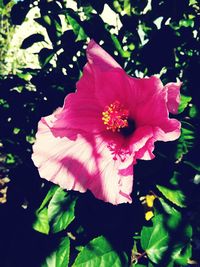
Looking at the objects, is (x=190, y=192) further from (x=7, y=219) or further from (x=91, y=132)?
(x=7, y=219)

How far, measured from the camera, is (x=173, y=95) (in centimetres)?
100

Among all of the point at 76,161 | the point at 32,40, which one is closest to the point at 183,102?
the point at 76,161

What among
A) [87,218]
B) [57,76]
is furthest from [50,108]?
[87,218]

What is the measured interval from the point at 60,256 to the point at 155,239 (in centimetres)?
34

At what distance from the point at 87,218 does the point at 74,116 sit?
422 millimetres

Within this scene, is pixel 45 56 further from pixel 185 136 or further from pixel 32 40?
pixel 185 136

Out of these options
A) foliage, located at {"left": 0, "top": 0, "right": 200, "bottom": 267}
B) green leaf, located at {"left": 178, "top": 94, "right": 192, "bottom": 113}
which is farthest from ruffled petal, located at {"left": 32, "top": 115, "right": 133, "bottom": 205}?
green leaf, located at {"left": 178, "top": 94, "right": 192, "bottom": 113}

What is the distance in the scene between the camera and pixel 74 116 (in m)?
1.15

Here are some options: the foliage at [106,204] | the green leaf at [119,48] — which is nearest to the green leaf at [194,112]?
the foliage at [106,204]

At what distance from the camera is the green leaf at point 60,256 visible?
47.1 inches

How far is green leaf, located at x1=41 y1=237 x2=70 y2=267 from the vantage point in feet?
3.92

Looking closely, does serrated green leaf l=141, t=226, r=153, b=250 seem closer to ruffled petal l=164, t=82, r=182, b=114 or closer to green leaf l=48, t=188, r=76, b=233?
green leaf l=48, t=188, r=76, b=233

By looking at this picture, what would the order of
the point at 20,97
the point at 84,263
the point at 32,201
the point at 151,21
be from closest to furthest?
the point at 84,263 < the point at 32,201 < the point at 151,21 < the point at 20,97

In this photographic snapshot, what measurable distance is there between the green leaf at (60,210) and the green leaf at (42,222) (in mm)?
36
